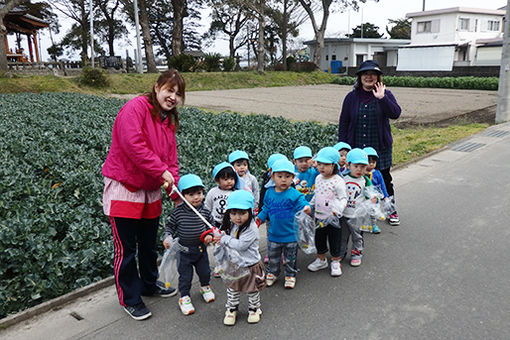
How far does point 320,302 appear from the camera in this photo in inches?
151

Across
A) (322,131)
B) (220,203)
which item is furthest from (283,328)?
(322,131)

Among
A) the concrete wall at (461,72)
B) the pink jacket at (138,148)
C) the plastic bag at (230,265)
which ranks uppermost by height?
the concrete wall at (461,72)

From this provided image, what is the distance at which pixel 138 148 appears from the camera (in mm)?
3221

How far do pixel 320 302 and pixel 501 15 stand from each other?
54851mm

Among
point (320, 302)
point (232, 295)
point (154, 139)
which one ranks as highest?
point (154, 139)

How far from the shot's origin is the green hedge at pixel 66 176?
13.4 ft

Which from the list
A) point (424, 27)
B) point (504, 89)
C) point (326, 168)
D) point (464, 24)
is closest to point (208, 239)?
point (326, 168)

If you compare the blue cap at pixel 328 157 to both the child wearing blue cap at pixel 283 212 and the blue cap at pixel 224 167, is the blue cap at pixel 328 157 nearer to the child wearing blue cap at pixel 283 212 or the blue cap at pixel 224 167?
the child wearing blue cap at pixel 283 212

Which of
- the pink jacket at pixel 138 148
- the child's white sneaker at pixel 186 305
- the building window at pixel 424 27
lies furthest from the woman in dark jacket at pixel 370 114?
the building window at pixel 424 27

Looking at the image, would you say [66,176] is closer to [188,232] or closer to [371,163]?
[188,232]

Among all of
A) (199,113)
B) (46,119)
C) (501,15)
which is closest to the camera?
(46,119)

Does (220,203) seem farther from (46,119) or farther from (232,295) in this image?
(46,119)

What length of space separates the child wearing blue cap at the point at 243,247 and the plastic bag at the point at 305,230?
0.62 meters

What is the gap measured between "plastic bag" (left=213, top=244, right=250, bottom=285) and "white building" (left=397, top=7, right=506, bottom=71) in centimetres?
4489
